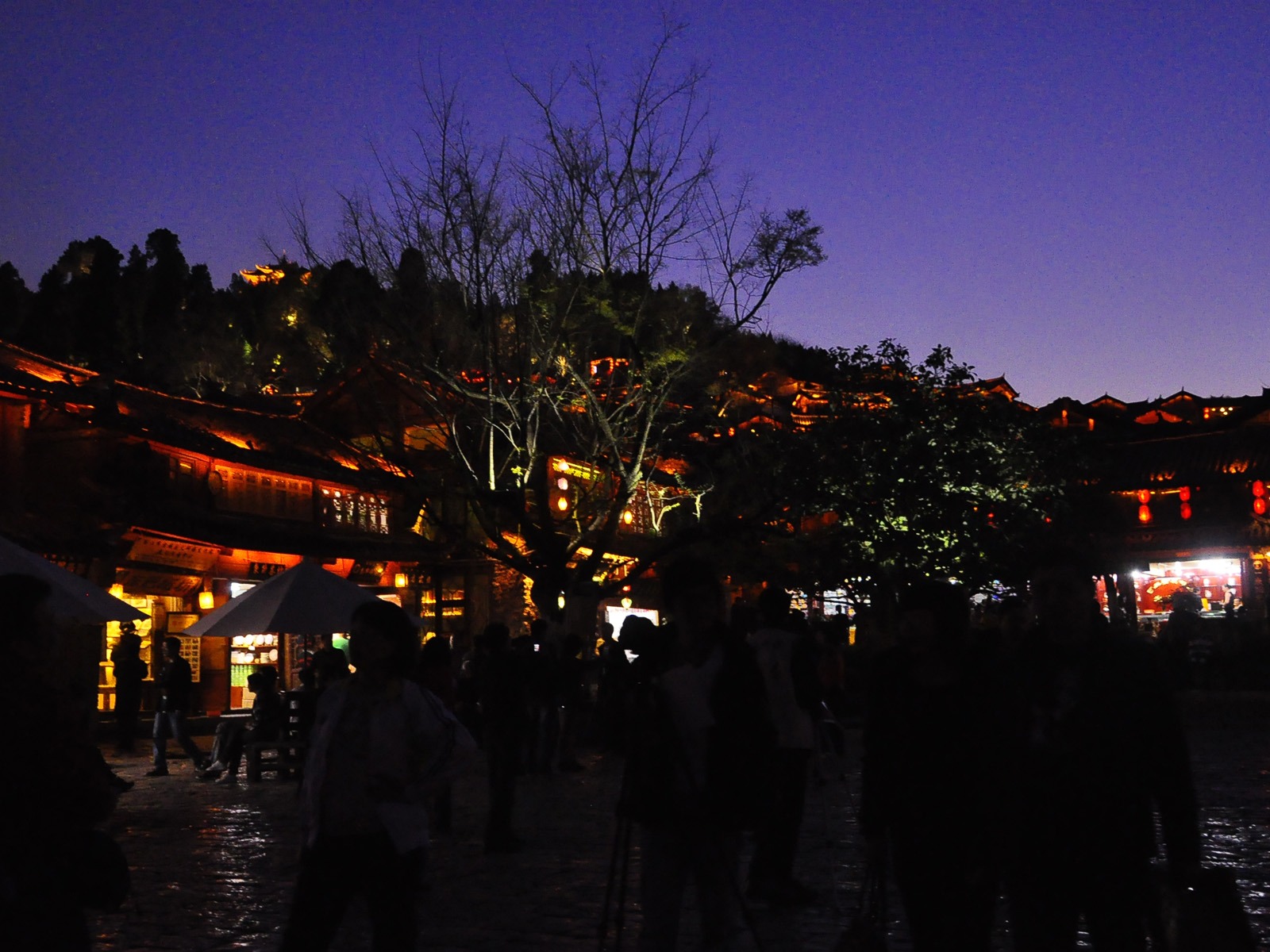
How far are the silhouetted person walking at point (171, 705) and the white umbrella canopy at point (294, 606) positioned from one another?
8.42ft

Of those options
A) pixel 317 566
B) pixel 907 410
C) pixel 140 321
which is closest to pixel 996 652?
pixel 317 566

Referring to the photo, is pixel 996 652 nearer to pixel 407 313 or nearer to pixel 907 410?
pixel 407 313

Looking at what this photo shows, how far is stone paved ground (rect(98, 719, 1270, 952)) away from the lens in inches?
272

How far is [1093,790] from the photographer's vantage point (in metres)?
3.90

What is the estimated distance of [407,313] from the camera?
22953mm

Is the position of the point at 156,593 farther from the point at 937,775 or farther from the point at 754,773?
the point at 937,775

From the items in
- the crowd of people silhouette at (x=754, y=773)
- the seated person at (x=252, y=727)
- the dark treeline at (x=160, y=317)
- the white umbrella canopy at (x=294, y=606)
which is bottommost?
the seated person at (x=252, y=727)

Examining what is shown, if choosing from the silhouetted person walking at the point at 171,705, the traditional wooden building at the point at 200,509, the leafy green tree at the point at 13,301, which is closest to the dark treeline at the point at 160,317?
the leafy green tree at the point at 13,301

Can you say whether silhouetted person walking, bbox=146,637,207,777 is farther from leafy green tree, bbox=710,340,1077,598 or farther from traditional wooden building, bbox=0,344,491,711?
leafy green tree, bbox=710,340,1077,598

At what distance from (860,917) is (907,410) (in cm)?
2396

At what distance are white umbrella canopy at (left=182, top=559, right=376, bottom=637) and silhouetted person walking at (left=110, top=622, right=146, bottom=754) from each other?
21.7 feet

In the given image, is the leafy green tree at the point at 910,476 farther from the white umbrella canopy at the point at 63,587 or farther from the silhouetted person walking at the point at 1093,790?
the silhouetted person walking at the point at 1093,790

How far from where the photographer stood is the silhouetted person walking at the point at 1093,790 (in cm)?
385

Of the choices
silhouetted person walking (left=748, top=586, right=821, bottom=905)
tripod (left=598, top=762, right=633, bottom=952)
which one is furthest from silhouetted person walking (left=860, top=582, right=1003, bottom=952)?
silhouetted person walking (left=748, top=586, right=821, bottom=905)
